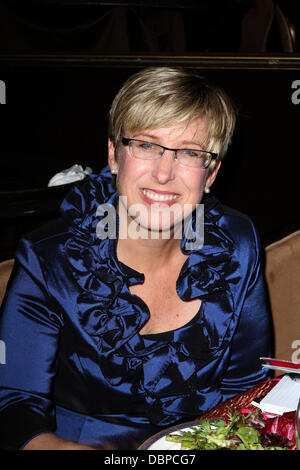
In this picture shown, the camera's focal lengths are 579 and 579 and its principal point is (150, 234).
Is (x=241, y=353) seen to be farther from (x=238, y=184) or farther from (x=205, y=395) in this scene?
(x=238, y=184)

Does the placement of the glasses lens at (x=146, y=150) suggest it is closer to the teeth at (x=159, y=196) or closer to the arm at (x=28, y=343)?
the teeth at (x=159, y=196)

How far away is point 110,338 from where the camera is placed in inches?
58.3

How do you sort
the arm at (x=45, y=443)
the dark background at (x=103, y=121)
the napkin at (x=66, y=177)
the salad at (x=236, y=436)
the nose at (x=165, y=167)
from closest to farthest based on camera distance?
1. the salad at (x=236, y=436)
2. the arm at (x=45, y=443)
3. the nose at (x=165, y=167)
4. the napkin at (x=66, y=177)
5. the dark background at (x=103, y=121)

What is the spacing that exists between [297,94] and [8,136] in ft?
5.57

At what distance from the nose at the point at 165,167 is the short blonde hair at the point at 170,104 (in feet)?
0.26

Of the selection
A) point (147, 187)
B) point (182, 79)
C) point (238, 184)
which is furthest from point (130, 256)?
point (238, 184)

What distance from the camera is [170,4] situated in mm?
1955

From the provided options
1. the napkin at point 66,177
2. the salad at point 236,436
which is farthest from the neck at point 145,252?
the napkin at point 66,177

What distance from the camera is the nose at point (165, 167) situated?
1.47 metres

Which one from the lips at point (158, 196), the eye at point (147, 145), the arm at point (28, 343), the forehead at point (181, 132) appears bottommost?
the arm at point (28, 343)

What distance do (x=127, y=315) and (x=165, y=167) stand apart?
393 mm

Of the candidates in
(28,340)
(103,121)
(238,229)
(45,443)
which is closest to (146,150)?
(238,229)

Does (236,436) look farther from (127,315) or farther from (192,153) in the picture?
(192,153)
